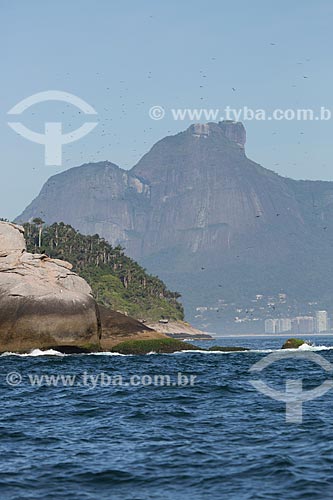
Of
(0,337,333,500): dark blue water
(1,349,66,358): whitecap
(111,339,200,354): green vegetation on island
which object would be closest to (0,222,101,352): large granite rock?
(1,349,66,358): whitecap

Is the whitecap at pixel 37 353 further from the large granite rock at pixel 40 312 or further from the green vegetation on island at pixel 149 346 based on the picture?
the green vegetation on island at pixel 149 346

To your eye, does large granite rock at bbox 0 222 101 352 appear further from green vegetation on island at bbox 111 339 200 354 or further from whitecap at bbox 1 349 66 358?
green vegetation on island at bbox 111 339 200 354

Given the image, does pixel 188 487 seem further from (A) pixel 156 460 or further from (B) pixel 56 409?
(B) pixel 56 409

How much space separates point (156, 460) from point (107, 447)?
1650 millimetres

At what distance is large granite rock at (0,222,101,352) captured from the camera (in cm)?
5216

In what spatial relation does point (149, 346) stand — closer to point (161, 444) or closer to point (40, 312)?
point (40, 312)

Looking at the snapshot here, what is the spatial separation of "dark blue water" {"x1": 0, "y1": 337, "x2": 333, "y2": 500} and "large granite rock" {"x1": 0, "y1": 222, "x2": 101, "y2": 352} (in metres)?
20.0

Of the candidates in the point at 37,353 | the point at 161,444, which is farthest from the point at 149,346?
the point at 161,444

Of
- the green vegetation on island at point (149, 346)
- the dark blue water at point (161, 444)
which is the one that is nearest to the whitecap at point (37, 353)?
the green vegetation on island at point (149, 346)

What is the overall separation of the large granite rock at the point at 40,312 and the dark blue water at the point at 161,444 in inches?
787

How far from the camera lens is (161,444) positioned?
62.7 feet

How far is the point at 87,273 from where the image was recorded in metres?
192

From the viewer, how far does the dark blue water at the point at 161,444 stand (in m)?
15.2

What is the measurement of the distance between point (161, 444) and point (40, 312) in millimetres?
33897
